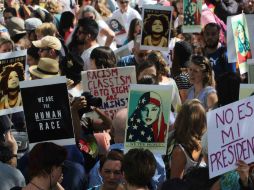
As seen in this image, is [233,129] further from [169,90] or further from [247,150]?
[169,90]

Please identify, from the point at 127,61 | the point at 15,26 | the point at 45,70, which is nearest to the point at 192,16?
the point at 127,61

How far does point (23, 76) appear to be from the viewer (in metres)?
8.33

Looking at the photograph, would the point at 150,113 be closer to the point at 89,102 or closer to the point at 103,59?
the point at 89,102

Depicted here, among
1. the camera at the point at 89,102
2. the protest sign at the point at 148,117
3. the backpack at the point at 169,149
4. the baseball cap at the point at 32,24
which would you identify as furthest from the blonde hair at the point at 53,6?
the backpack at the point at 169,149

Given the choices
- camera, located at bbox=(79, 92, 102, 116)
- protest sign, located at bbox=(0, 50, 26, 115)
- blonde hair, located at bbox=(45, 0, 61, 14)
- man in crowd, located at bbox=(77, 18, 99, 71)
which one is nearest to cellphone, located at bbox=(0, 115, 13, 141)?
protest sign, located at bbox=(0, 50, 26, 115)

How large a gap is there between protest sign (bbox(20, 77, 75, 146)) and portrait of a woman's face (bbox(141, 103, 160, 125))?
570 millimetres

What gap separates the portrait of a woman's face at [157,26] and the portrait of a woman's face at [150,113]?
387cm

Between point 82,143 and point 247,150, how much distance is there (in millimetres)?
2027

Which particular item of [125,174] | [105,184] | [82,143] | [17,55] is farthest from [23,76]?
[125,174]

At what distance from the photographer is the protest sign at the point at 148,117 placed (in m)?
7.16

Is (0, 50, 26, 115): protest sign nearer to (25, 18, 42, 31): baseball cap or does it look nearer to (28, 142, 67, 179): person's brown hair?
(28, 142, 67, 179): person's brown hair

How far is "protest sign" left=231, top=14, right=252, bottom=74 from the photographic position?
388 inches

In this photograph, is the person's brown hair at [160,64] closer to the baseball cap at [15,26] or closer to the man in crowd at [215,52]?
the man in crowd at [215,52]

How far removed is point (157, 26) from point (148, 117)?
4062 millimetres
